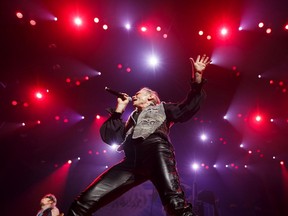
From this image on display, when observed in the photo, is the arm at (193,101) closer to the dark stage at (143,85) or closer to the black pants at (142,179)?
the black pants at (142,179)

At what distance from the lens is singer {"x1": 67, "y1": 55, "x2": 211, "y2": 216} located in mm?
1908

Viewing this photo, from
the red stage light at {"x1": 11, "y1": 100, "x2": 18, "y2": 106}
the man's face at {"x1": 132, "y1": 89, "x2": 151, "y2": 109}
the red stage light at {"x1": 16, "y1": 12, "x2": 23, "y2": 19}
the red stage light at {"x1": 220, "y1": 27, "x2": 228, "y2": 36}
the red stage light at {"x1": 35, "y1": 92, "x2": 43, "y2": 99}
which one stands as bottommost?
the man's face at {"x1": 132, "y1": 89, "x2": 151, "y2": 109}

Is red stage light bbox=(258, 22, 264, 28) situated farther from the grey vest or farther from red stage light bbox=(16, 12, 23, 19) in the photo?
red stage light bbox=(16, 12, 23, 19)

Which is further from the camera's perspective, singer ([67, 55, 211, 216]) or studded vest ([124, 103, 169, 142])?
studded vest ([124, 103, 169, 142])

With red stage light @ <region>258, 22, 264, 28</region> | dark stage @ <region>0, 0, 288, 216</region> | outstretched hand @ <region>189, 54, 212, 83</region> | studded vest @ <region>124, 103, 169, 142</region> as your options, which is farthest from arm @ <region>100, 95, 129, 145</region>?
red stage light @ <region>258, 22, 264, 28</region>

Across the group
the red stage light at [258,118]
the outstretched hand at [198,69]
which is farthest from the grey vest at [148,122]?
the red stage light at [258,118]

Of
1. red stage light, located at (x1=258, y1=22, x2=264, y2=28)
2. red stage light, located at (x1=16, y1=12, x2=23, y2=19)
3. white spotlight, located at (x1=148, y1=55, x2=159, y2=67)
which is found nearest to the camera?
red stage light, located at (x1=16, y1=12, x2=23, y2=19)

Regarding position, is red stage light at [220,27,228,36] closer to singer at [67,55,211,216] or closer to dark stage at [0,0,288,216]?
dark stage at [0,0,288,216]

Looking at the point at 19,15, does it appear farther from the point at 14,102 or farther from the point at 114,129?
the point at 114,129

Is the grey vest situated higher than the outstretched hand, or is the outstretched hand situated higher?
the outstretched hand

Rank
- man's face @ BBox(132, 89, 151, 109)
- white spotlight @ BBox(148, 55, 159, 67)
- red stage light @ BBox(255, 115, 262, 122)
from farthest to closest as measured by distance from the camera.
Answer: red stage light @ BBox(255, 115, 262, 122)
white spotlight @ BBox(148, 55, 159, 67)
man's face @ BBox(132, 89, 151, 109)

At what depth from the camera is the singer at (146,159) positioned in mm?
1908

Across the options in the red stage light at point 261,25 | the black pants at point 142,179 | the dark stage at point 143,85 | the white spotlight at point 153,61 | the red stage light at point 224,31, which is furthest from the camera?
the white spotlight at point 153,61

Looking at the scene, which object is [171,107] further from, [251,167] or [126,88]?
[251,167]
